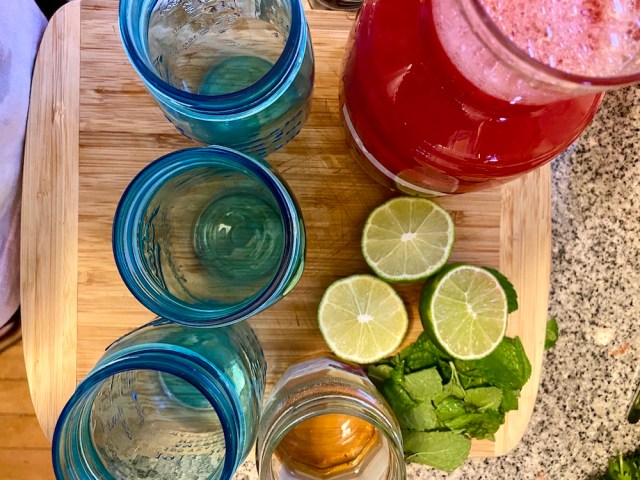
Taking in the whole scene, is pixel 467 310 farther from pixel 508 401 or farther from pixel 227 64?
pixel 227 64

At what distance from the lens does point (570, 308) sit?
3.04 ft

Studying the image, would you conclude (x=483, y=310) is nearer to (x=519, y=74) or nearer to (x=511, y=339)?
(x=511, y=339)

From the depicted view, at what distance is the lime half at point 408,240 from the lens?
75 centimetres

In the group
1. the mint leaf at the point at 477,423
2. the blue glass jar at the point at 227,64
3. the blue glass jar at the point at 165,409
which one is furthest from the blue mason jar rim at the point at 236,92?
the mint leaf at the point at 477,423

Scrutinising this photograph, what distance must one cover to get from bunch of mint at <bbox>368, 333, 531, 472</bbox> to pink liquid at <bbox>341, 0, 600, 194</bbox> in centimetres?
27

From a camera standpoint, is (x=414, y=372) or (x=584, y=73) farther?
(x=414, y=372)

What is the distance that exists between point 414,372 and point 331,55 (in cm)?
43

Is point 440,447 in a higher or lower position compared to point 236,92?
lower

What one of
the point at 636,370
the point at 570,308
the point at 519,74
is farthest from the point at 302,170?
the point at 636,370

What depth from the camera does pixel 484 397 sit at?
2.53ft

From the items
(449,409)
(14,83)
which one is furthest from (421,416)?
(14,83)

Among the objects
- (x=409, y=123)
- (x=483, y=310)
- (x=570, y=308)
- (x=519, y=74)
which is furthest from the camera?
(x=570, y=308)

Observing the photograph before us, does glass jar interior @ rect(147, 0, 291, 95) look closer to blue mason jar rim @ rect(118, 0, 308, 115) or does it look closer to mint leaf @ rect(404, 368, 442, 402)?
blue mason jar rim @ rect(118, 0, 308, 115)

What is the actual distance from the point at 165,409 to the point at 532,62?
21.0 inches
